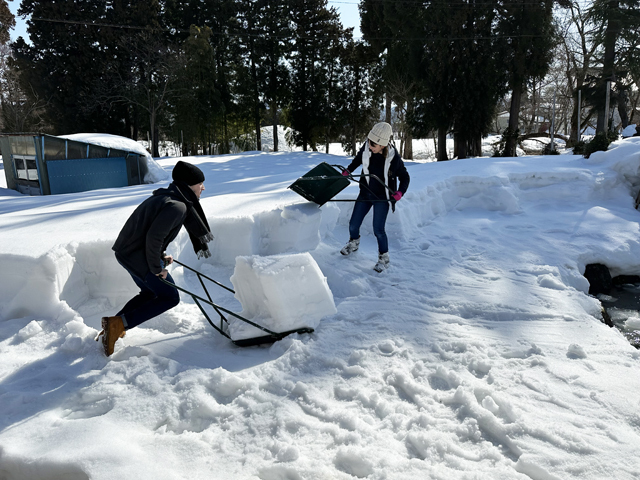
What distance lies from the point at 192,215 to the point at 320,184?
96.9 inches

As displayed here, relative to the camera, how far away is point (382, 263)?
5047mm

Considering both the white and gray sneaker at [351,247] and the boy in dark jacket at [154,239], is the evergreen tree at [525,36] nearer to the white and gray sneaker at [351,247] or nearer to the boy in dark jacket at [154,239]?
the white and gray sneaker at [351,247]

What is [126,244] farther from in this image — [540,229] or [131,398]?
[540,229]

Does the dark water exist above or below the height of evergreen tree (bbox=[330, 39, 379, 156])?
below

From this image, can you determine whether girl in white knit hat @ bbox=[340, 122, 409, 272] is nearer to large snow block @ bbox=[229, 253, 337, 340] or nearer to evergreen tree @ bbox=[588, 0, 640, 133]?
large snow block @ bbox=[229, 253, 337, 340]

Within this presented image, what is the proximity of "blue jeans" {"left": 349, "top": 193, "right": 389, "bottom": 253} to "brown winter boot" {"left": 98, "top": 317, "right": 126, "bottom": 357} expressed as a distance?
2892 millimetres

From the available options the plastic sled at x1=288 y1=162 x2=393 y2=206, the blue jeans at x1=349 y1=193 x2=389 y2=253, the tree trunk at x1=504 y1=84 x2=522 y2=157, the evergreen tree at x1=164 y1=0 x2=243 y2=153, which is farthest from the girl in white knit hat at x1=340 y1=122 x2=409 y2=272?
the evergreen tree at x1=164 y1=0 x2=243 y2=153

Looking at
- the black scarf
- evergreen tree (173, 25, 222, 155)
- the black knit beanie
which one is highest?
evergreen tree (173, 25, 222, 155)

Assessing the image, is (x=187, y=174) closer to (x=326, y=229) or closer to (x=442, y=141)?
(x=326, y=229)

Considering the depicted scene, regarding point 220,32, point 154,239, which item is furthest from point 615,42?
point 154,239

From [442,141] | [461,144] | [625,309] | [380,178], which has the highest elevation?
[442,141]

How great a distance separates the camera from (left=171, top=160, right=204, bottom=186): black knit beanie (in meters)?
2.98

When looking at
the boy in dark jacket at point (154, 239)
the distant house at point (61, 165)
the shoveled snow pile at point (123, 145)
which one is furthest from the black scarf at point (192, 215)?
the shoveled snow pile at point (123, 145)

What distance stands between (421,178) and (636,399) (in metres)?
6.43
